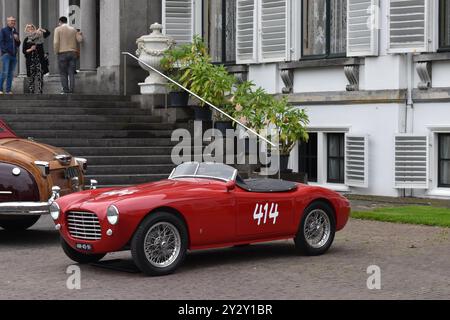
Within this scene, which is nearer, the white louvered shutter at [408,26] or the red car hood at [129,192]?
the red car hood at [129,192]

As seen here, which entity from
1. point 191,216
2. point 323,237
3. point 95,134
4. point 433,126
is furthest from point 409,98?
point 191,216

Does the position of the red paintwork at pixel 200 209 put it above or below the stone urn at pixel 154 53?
below

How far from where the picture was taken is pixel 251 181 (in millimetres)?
11984

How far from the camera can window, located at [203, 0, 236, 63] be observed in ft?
79.8

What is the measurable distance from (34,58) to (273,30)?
23.0 feet

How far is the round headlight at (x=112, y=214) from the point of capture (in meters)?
10.3

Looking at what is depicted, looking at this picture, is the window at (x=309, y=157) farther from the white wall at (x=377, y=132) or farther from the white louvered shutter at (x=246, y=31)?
the white louvered shutter at (x=246, y=31)

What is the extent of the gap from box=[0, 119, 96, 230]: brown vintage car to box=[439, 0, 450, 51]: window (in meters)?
8.38

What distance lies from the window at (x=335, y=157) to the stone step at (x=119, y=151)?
2.93m

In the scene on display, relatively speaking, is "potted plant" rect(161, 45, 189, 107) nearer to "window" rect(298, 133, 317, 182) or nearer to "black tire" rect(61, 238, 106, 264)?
"window" rect(298, 133, 317, 182)

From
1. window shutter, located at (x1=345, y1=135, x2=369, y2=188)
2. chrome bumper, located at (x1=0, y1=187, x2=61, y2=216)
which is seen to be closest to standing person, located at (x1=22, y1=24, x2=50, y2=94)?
window shutter, located at (x1=345, y1=135, x2=369, y2=188)

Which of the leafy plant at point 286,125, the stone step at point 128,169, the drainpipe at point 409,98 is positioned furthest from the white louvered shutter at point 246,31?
the drainpipe at point 409,98
